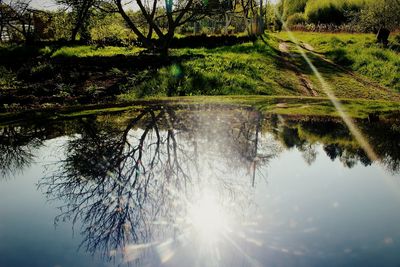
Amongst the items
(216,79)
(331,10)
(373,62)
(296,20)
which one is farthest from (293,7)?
(216,79)

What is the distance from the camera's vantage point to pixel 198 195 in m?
3.75

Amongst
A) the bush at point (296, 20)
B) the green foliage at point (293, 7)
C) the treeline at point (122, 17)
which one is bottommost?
the treeline at point (122, 17)

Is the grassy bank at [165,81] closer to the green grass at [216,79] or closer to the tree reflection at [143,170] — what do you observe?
the green grass at [216,79]

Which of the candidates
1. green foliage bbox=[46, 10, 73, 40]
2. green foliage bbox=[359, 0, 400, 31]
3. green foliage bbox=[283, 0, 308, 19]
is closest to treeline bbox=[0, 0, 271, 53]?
green foliage bbox=[46, 10, 73, 40]

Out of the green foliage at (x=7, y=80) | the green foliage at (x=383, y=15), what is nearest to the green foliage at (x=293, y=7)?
the green foliage at (x=383, y=15)

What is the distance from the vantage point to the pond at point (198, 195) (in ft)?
9.19

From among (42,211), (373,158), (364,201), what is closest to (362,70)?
(373,158)

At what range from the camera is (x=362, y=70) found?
19.8 metres

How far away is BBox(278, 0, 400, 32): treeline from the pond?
3259 centimetres

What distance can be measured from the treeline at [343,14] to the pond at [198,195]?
32591 mm

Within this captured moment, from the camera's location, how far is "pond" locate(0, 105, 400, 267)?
110 inches

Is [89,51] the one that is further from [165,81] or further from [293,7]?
[293,7]

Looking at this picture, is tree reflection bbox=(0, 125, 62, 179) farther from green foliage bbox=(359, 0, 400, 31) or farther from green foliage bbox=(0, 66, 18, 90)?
green foliage bbox=(359, 0, 400, 31)

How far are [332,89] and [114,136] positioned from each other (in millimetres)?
11682
